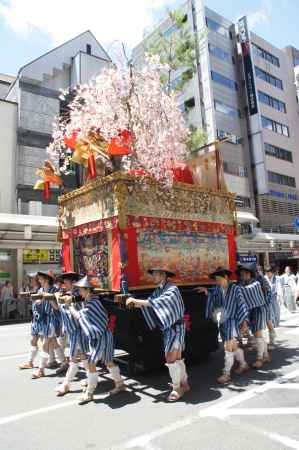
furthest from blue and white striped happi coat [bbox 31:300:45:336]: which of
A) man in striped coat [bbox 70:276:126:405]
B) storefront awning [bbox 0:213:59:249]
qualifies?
storefront awning [bbox 0:213:59:249]

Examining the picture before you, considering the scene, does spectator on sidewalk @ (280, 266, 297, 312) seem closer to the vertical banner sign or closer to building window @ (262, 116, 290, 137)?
the vertical banner sign

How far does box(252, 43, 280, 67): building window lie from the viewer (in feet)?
103

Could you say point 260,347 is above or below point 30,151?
below

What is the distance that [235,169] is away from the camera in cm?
2852

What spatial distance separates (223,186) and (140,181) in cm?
243

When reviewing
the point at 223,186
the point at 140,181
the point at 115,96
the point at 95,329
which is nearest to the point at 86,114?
the point at 115,96

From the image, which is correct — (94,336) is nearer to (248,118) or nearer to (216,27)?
(248,118)

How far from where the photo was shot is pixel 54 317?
20.9ft

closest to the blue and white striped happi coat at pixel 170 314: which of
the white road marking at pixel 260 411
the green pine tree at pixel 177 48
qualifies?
the white road marking at pixel 260 411

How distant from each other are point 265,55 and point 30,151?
24.5 metres

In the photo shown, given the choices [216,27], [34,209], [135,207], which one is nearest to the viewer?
[135,207]

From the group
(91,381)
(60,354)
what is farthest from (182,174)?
(60,354)

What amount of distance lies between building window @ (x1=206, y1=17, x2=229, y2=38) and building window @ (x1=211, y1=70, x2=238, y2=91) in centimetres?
395

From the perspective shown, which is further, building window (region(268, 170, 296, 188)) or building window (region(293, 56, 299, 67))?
building window (region(293, 56, 299, 67))
